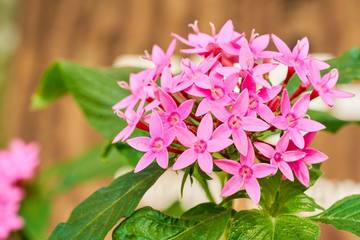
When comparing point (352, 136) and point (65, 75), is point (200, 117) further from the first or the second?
point (352, 136)

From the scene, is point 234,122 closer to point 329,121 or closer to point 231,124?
point 231,124

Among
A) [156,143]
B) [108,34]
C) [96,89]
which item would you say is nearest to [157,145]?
[156,143]

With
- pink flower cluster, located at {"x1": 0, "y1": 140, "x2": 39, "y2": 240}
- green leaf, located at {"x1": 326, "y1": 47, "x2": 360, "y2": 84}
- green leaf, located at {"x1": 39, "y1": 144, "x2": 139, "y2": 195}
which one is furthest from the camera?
green leaf, located at {"x1": 39, "y1": 144, "x2": 139, "y2": 195}

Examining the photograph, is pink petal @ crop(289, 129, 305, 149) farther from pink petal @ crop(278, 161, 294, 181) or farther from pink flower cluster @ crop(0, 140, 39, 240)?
pink flower cluster @ crop(0, 140, 39, 240)

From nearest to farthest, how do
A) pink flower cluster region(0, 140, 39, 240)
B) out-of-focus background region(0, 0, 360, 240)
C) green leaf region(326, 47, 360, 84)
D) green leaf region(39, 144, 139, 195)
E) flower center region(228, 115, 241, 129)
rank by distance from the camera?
flower center region(228, 115, 241, 129), green leaf region(326, 47, 360, 84), pink flower cluster region(0, 140, 39, 240), green leaf region(39, 144, 139, 195), out-of-focus background region(0, 0, 360, 240)

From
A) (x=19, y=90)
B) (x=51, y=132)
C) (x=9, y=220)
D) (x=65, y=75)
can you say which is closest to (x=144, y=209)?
(x=65, y=75)

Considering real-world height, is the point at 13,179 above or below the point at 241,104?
below

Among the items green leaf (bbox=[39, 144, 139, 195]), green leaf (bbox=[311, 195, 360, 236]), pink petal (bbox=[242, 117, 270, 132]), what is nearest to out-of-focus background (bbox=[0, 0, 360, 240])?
green leaf (bbox=[39, 144, 139, 195])
